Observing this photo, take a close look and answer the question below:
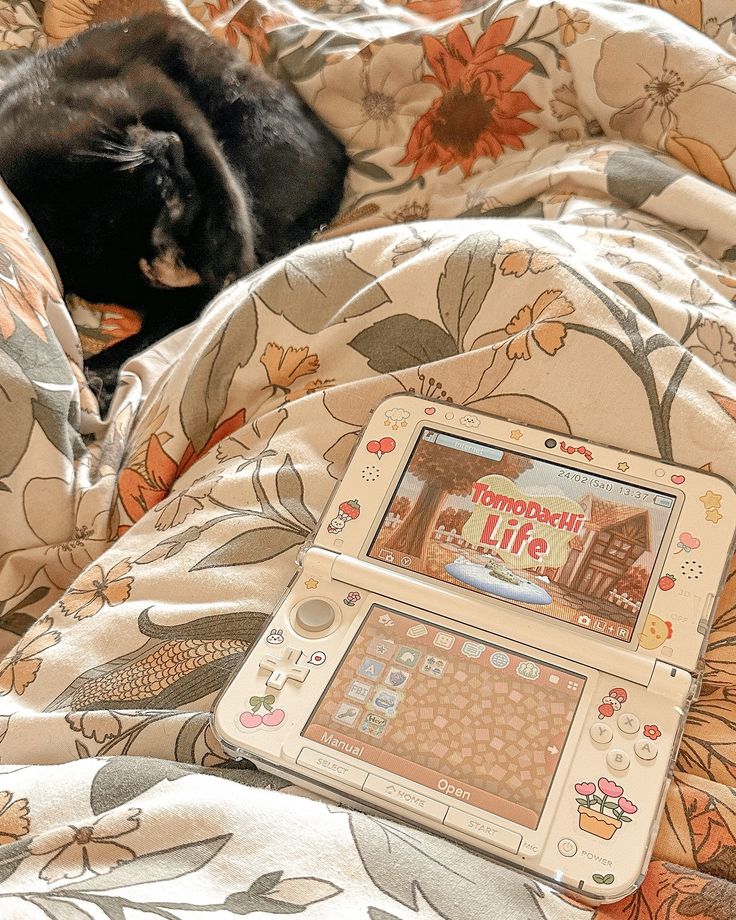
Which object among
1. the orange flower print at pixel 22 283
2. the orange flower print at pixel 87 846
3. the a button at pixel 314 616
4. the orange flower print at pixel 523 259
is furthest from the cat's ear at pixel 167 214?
the orange flower print at pixel 87 846

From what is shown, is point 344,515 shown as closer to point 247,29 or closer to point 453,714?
point 453,714

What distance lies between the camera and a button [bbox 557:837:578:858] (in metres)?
0.39

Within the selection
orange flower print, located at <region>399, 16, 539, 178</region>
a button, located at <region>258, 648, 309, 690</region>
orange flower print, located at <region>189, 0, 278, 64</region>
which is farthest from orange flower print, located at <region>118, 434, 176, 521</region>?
orange flower print, located at <region>189, 0, 278, 64</region>

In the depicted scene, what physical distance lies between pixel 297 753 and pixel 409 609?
0.10 metres

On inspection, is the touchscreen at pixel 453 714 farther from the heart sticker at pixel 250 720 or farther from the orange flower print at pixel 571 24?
the orange flower print at pixel 571 24

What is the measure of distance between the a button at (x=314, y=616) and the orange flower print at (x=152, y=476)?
195 mm

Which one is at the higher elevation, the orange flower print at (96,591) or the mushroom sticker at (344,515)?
the mushroom sticker at (344,515)

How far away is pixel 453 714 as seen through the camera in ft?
1.41

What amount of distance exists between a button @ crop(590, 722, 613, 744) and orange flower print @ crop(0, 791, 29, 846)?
283mm

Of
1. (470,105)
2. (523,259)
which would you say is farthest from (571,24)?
(523,259)

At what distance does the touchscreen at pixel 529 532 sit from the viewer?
47 cm

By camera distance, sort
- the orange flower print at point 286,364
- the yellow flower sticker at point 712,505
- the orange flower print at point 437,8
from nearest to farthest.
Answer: the yellow flower sticker at point 712,505, the orange flower print at point 286,364, the orange flower print at point 437,8

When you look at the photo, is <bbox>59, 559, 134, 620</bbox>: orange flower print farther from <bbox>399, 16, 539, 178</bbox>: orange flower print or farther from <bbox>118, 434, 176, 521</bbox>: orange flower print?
<bbox>399, 16, 539, 178</bbox>: orange flower print

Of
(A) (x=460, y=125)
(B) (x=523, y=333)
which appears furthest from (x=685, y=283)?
(A) (x=460, y=125)
